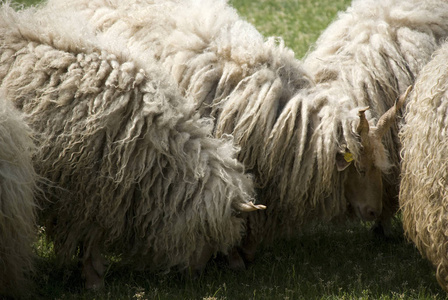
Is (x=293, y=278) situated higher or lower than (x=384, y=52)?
lower

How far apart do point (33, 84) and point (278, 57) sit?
5.43 feet

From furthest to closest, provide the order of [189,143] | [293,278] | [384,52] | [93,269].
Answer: [384,52] → [293,278] → [93,269] → [189,143]

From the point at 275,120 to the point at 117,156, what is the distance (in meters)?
1.12

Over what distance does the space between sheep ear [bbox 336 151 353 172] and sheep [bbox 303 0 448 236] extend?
0.42 meters

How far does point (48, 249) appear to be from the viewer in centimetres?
484

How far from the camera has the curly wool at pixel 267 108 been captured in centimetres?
453

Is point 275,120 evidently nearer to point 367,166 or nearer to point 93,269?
point 367,166

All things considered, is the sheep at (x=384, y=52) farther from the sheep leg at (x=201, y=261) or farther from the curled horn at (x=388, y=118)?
the sheep leg at (x=201, y=261)

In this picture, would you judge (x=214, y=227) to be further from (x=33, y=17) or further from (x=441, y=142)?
(x=33, y=17)

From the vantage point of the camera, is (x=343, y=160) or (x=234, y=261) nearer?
(x=343, y=160)

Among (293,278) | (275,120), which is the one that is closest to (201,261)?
(293,278)

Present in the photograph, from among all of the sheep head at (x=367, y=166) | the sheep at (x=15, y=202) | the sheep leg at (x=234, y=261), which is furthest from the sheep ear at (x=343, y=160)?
the sheep at (x=15, y=202)

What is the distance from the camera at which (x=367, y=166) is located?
4.58 m

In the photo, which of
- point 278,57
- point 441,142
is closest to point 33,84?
point 278,57
